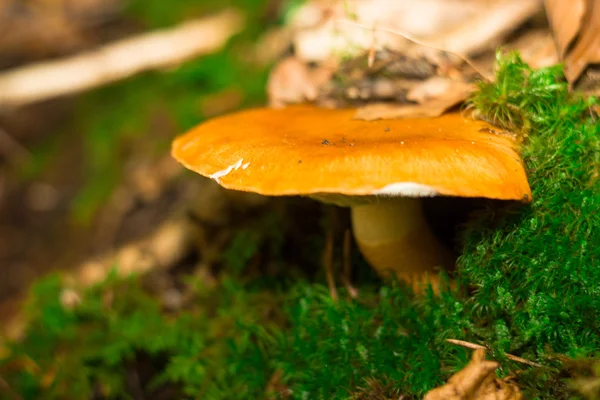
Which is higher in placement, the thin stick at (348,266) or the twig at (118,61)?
the twig at (118,61)

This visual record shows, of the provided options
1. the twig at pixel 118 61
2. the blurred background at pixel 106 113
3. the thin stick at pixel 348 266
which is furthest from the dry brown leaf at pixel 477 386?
the twig at pixel 118 61

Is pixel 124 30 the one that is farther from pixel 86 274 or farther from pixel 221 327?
pixel 221 327

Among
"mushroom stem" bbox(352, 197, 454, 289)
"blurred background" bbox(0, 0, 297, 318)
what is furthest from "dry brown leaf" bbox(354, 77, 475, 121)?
"blurred background" bbox(0, 0, 297, 318)

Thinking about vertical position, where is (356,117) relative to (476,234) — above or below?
above

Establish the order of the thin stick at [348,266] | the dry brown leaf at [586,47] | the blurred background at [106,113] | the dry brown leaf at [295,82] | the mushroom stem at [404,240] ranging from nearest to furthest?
the dry brown leaf at [586,47] → the mushroom stem at [404,240] → the thin stick at [348,266] → the dry brown leaf at [295,82] → the blurred background at [106,113]

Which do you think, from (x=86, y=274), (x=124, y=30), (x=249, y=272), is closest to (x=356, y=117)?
(x=249, y=272)

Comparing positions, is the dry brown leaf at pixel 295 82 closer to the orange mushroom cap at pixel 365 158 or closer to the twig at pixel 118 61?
the orange mushroom cap at pixel 365 158
